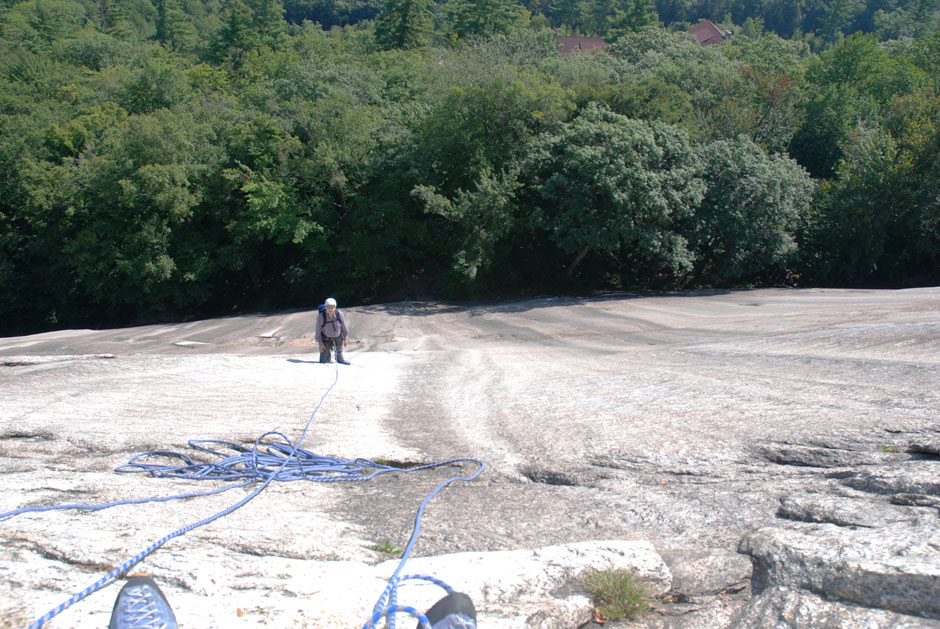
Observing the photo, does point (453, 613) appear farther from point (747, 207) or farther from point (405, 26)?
point (405, 26)

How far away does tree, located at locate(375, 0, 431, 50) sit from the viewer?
189ft

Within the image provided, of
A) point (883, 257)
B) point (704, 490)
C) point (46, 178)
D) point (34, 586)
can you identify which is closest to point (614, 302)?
point (883, 257)

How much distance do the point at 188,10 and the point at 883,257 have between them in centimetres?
10427

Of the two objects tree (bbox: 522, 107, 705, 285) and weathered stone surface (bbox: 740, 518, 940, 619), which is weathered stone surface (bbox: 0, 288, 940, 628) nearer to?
weathered stone surface (bbox: 740, 518, 940, 619)

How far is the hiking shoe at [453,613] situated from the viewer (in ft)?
10.0

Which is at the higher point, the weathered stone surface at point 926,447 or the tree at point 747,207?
the tree at point 747,207

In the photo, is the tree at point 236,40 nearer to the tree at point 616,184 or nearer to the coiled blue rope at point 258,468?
the tree at point 616,184

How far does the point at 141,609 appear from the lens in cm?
307

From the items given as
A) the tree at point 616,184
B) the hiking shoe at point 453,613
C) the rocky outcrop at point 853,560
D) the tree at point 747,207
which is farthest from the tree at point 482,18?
the hiking shoe at point 453,613

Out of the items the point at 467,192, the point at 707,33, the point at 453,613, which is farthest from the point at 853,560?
the point at 707,33

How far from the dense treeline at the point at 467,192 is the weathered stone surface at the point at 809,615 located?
1991 cm

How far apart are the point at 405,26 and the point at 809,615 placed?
6235 centimetres

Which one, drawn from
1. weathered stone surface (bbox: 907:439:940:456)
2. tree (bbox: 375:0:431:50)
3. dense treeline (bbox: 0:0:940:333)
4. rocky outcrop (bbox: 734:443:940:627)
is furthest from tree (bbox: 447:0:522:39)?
rocky outcrop (bbox: 734:443:940:627)

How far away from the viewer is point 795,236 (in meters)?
26.2
